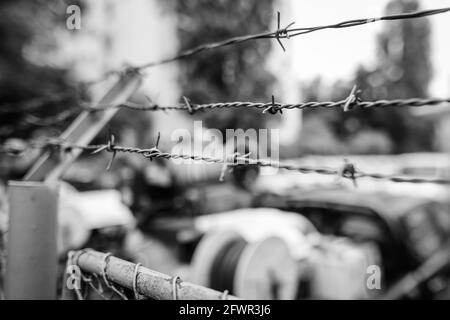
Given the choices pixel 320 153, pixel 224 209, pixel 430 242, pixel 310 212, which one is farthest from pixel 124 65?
pixel 320 153

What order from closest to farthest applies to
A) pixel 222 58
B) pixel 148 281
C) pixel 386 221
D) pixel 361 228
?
pixel 148 281, pixel 386 221, pixel 361 228, pixel 222 58

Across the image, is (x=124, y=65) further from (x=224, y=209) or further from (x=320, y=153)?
(x=320, y=153)

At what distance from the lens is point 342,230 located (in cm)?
429

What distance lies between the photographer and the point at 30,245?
4.69 feet

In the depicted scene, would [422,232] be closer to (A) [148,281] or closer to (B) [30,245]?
(A) [148,281]

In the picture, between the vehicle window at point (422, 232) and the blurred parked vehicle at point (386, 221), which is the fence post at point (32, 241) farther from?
the vehicle window at point (422, 232)

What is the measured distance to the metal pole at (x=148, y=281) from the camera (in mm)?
920

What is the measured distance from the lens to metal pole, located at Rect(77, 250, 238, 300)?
92 cm

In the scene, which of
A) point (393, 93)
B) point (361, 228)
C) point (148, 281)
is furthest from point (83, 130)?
point (393, 93)

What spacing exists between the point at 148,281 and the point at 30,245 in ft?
2.40

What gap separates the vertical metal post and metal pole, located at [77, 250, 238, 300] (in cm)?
30

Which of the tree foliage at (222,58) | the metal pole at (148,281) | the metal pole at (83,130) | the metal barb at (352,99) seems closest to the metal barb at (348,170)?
the metal barb at (352,99)

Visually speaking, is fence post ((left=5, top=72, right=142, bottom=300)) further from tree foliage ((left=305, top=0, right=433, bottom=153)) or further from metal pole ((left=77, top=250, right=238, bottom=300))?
tree foliage ((left=305, top=0, right=433, bottom=153))

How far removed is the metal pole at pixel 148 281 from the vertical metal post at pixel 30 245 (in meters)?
0.30
